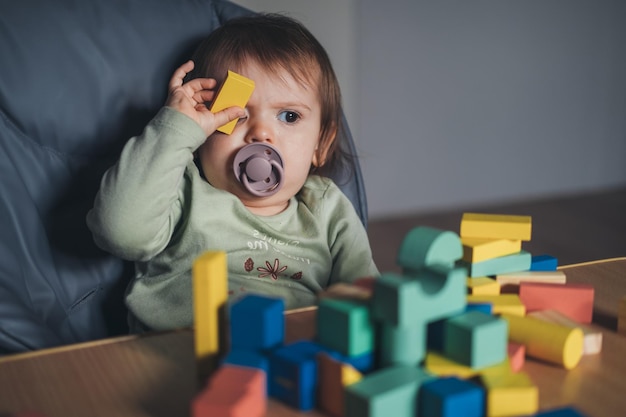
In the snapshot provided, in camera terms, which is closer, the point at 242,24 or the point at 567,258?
the point at 242,24

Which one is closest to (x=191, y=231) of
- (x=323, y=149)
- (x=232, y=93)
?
(x=232, y=93)

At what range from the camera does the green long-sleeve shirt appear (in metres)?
0.98

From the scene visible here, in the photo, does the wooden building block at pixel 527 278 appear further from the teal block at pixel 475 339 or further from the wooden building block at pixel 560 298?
the teal block at pixel 475 339

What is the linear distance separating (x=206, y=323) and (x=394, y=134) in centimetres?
242

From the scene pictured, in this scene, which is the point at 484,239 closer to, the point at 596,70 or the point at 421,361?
the point at 421,361

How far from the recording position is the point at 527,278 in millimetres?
833

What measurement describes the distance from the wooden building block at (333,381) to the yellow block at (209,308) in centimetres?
10

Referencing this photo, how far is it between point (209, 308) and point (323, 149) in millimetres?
710

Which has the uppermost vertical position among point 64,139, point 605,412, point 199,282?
point 64,139

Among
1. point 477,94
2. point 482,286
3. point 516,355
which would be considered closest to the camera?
point 516,355

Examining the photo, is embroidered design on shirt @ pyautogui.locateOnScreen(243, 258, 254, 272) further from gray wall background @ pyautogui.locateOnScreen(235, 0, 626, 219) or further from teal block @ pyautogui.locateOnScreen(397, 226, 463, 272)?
gray wall background @ pyautogui.locateOnScreen(235, 0, 626, 219)

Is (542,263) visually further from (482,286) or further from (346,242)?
(346,242)

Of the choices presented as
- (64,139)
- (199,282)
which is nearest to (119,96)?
(64,139)

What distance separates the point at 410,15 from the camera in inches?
113
